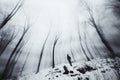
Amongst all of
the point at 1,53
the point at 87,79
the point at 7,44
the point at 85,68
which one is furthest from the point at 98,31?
the point at 1,53

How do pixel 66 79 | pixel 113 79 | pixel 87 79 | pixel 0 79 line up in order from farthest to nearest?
pixel 0 79 → pixel 66 79 → pixel 87 79 → pixel 113 79

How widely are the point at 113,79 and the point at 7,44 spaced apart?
46.4 feet

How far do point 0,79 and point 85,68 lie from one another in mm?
12239

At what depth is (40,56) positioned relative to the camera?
19.0m

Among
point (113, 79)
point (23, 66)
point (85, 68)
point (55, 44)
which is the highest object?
point (55, 44)

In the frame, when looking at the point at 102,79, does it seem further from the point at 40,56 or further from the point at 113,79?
the point at 40,56

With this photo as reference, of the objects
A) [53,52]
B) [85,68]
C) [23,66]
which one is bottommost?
[85,68]

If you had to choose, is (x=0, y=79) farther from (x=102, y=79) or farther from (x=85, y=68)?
(x=102, y=79)

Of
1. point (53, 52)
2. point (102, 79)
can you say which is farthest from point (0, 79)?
point (102, 79)

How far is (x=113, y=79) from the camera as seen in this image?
7.40 metres

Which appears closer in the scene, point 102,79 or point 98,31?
point 102,79

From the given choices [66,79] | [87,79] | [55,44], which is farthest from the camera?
[55,44]

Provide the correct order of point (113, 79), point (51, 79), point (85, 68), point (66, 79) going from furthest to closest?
1. point (85, 68)
2. point (51, 79)
3. point (66, 79)
4. point (113, 79)

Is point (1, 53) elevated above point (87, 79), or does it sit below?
above
